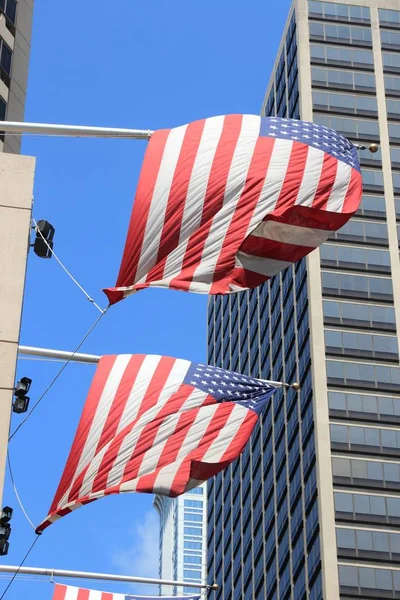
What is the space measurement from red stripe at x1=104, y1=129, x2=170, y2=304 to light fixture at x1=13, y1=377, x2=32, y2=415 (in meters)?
2.45

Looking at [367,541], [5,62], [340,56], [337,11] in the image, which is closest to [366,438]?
[367,541]

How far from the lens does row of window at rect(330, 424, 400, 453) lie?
92.5m

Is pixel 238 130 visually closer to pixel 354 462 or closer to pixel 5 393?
pixel 5 393

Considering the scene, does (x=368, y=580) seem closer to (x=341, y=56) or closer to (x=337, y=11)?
(x=341, y=56)

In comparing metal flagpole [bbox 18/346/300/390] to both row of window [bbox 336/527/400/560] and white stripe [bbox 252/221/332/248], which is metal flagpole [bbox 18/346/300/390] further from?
row of window [bbox 336/527/400/560]

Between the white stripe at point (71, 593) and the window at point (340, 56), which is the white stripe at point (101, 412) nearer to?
the white stripe at point (71, 593)

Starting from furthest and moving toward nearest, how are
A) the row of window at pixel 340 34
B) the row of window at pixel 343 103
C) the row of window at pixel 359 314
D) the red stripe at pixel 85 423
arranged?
1. the row of window at pixel 340 34
2. the row of window at pixel 343 103
3. the row of window at pixel 359 314
4. the red stripe at pixel 85 423

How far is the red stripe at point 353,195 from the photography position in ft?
72.1

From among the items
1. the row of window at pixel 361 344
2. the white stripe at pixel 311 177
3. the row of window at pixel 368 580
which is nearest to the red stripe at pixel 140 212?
the white stripe at pixel 311 177

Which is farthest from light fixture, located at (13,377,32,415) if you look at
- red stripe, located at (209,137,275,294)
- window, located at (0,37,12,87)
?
window, located at (0,37,12,87)

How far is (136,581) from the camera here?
2658 cm

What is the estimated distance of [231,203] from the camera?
21.5 meters

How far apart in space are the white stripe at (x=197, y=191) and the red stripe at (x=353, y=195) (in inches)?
93.8

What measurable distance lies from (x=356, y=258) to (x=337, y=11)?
87.1ft
